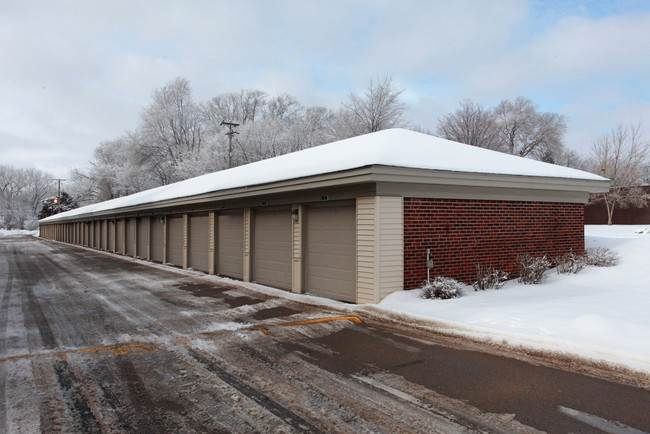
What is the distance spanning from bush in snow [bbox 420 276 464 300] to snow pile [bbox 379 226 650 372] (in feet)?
0.47

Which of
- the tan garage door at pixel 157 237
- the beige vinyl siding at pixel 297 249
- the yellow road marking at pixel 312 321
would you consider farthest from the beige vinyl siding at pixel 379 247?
the tan garage door at pixel 157 237

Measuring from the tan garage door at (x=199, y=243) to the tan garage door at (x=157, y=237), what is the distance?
3.57 metres

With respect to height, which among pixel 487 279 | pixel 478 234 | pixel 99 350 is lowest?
pixel 99 350

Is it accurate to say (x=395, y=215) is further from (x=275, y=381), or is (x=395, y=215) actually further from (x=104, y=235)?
(x=104, y=235)

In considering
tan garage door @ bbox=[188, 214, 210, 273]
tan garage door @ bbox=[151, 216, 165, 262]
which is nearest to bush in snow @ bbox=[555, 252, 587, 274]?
tan garage door @ bbox=[188, 214, 210, 273]

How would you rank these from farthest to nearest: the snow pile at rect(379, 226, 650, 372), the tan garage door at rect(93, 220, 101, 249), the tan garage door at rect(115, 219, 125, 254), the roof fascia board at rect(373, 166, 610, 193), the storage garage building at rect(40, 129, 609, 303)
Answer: the tan garage door at rect(93, 220, 101, 249)
the tan garage door at rect(115, 219, 125, 254)
the storage garage building at rect(40, 129, 609, 303)
the roof fascia board at rect(373, 166, 610, 193)
the snow pile at rect(379, 226, 650, 372)

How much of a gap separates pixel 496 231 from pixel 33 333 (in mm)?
9274

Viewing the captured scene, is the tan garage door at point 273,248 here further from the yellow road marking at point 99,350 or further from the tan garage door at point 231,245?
the yellow road marking at point 99,350

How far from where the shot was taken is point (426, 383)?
425cm

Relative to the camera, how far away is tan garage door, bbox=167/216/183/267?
58.0 feet

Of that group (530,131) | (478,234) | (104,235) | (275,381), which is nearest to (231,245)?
(478,234)

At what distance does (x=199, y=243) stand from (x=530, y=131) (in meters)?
41.0

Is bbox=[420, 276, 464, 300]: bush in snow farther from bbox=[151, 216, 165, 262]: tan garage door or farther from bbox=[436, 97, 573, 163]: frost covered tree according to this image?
bbox=[436, 97, 573, 163]: frost covered tree

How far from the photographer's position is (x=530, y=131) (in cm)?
4462
